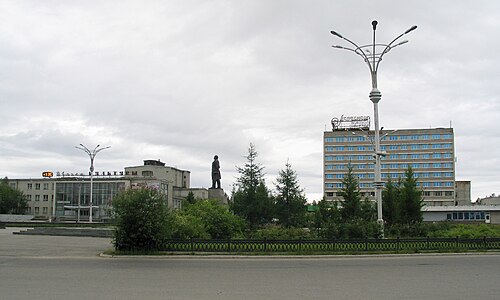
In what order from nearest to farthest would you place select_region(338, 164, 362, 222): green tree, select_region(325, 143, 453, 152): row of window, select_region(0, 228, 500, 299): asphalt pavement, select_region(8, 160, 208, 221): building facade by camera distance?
select_region(0, 228, 500, 299): asphalt pavement → select_region(338, 164, 362, 222): green tree → select_region(8, 160, 208, 221): building facade → select_region(325, 143, 453, 152): row of window

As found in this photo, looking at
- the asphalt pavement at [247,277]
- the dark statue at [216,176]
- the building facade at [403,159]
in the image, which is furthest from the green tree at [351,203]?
the building facade at [403,159]

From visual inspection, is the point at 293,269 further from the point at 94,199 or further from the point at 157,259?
the point at 94,199

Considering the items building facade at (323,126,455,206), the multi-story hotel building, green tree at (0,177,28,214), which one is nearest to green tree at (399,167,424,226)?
building facade at (323,126,455,206)

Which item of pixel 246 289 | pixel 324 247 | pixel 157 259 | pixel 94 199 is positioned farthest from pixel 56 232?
pixel 94 199

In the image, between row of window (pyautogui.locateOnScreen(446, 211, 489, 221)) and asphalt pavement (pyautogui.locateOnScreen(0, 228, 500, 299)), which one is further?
row of window (pyautogui.locateOnScreen(446, 211, 489, 221))

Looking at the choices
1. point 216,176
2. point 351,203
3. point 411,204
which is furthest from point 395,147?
point 351,203

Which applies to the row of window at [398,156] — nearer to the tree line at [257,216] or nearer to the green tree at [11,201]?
the green tree at [11,201]

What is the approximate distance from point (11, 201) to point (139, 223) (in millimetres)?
95814

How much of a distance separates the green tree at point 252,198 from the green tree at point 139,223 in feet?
48.3

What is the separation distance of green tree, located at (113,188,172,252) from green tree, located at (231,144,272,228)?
1473cm

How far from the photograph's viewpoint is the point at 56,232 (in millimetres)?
43250

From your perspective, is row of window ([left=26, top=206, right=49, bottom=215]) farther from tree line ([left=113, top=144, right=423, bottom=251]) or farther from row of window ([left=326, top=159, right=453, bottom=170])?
tree line ([left=113, top=144, right=423, bottom=251])

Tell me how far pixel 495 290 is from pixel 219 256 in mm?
11974

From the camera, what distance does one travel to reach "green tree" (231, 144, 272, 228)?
3719 centimetres
